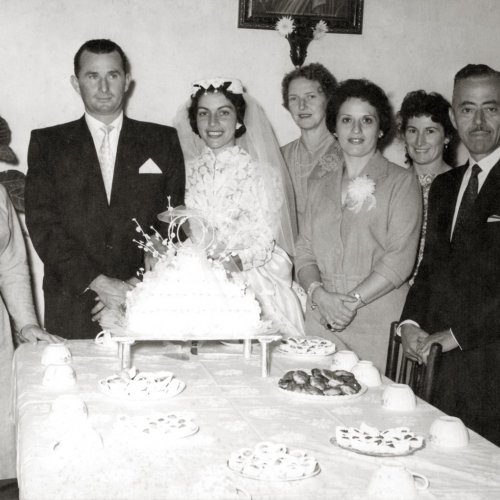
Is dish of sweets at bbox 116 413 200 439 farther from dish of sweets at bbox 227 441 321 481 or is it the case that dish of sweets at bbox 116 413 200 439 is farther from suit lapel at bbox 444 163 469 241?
suit lapel at bbox 444 163 469 241

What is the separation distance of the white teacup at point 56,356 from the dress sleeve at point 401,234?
1.52 meters

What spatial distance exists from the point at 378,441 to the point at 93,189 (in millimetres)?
2315

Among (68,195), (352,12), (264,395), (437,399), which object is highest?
(352,12)

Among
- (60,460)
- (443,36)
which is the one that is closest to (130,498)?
(60,460)

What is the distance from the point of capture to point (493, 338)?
2.89 m

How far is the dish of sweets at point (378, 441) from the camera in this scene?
5.87ft

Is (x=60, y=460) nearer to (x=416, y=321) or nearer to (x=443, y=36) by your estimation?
(x=416, y=321)

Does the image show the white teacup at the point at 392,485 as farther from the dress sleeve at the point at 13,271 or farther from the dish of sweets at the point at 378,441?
the dress sleeve at the point at 13,271

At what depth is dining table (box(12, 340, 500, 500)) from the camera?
5.14 ft

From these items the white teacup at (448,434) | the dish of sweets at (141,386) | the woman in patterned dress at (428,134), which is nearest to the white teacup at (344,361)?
the dish of sweets at (141,386)

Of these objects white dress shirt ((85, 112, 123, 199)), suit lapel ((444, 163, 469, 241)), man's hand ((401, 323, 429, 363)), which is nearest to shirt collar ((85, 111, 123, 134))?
white dress shirt ((85, 112, 123, 199))

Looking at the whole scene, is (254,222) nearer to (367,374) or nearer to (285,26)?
(367,374)

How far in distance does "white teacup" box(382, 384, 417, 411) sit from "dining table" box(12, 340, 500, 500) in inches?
1.0

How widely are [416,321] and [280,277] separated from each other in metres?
0.96
